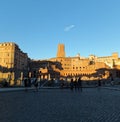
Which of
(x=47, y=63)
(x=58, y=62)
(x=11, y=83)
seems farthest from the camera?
(x=58, y=62)

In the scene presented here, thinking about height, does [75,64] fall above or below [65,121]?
above

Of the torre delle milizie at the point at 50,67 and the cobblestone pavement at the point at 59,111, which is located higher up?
the torre delle milizie at the point at 50,67

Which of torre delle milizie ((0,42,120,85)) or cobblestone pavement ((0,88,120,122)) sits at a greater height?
torre delle milizie ((0,42,120,85))

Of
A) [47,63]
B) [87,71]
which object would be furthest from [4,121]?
[47,63]

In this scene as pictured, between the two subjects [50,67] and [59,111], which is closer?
[59,111]

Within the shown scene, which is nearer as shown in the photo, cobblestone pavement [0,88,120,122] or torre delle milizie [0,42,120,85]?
cobblestone pavement [0,88,120,122]

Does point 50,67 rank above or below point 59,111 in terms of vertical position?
above

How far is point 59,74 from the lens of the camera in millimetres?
157000

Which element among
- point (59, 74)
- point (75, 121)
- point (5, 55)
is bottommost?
point (75, 121)

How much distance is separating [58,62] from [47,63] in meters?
16.6

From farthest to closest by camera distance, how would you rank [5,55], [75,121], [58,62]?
[58,62] < [5,55] < [75,121]

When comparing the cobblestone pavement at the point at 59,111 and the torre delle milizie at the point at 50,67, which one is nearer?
the cobblestone pavement at the point at 59,111

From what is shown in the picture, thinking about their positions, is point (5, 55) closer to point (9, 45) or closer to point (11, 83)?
point (9, 45)

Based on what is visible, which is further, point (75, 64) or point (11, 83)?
point (75, 64)
